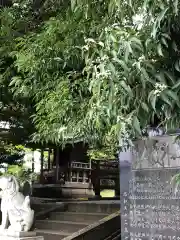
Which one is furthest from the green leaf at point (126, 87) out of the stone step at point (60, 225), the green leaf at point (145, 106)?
the stone step at point (60, 225)

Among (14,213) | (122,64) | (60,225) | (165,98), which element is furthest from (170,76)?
(60,225)

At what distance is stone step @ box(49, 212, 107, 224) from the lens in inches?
257

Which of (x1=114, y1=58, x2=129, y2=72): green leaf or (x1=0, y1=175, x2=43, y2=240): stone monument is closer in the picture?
(x1=114, y1=58, x2=129, y2=72): green leaf

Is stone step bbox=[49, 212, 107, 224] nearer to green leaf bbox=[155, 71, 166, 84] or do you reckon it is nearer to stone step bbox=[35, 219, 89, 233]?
stone step bbox=[35, 219, 89, 233]

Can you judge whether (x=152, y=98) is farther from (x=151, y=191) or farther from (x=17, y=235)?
(x=17, y=235)

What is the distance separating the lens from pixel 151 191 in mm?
3623

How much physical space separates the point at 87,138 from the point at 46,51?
3.41ft

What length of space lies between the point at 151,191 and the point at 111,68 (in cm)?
187

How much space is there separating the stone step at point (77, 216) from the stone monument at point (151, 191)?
2.72 m

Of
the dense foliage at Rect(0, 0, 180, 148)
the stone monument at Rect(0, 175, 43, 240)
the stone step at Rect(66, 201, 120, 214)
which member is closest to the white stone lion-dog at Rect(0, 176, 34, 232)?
the stone monument at Rect(0, 175, 43, 240)

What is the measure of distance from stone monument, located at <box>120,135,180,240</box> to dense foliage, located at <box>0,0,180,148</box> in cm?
44

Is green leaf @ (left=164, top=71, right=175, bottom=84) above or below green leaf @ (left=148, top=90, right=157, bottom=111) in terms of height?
above

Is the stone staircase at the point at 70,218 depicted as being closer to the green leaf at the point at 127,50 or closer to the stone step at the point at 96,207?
the stone step at the point at 96,207

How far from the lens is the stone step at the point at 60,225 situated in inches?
245
